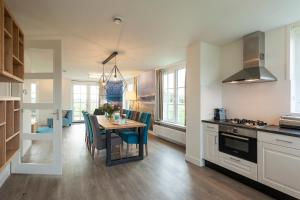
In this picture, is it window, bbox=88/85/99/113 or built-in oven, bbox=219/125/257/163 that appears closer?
built-in oven, bbox=219/125/257/163

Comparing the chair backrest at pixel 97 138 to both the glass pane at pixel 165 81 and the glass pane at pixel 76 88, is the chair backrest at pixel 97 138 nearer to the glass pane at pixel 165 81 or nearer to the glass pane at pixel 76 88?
the glass pane at pixel 165 81

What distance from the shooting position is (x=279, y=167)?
7.50ft

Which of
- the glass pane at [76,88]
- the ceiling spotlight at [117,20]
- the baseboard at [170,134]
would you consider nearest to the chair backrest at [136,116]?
the baseboard at [170,134]

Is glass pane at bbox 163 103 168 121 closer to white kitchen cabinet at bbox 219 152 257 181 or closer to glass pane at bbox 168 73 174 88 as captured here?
glass pane at bbox 168 73 174 88

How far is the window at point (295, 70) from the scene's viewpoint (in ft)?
8.80

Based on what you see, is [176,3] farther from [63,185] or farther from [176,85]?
[176,85]

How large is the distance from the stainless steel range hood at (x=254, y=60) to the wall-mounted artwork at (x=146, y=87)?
146 inches

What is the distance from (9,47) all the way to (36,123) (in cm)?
205

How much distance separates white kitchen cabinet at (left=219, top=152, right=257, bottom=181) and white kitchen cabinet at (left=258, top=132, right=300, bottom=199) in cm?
10

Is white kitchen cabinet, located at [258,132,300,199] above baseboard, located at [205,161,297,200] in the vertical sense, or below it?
above

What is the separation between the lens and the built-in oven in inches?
103

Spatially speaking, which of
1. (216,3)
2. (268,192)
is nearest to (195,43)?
(216,3)

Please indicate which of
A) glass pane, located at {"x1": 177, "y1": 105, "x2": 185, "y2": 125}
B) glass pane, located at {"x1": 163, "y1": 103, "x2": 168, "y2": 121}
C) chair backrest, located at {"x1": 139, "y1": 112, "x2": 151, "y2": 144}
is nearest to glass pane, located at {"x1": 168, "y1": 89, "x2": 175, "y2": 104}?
glass pane, located at {"x1": 163, "y1": 103, "x2": 168, "y2": 121}

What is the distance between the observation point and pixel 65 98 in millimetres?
9305
